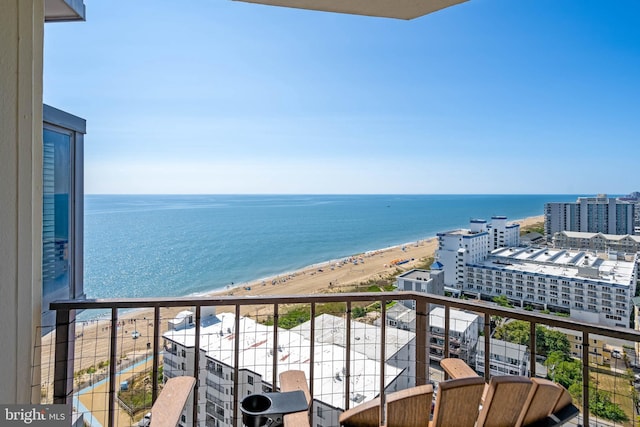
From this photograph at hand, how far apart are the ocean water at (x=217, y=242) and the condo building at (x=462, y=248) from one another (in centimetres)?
932

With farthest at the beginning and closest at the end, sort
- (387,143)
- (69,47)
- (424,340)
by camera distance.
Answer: (387,143) → (69,47) → (424,340)

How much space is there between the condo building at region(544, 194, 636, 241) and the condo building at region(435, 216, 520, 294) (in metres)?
1.72

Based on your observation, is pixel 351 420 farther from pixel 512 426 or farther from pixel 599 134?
pixel 599 134

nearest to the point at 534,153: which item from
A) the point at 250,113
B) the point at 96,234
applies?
the point at 250,113

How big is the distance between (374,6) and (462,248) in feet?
32.0

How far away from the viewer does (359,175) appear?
28.9 meters

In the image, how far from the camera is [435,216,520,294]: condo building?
966 cm

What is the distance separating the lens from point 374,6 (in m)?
1.59

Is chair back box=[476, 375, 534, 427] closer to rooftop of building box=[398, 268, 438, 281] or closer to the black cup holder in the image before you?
the black cup holder

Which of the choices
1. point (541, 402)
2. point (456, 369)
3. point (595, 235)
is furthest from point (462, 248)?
point (541, 402)

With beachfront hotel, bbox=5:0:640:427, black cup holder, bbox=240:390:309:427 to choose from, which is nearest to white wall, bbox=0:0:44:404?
beachfront hotel, bbox=5:0:640:427

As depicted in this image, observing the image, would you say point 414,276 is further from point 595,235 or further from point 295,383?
point 595,235

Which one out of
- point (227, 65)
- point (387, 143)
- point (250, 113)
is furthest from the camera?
point (387, 143)

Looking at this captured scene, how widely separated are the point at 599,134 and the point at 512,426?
2015 cm
